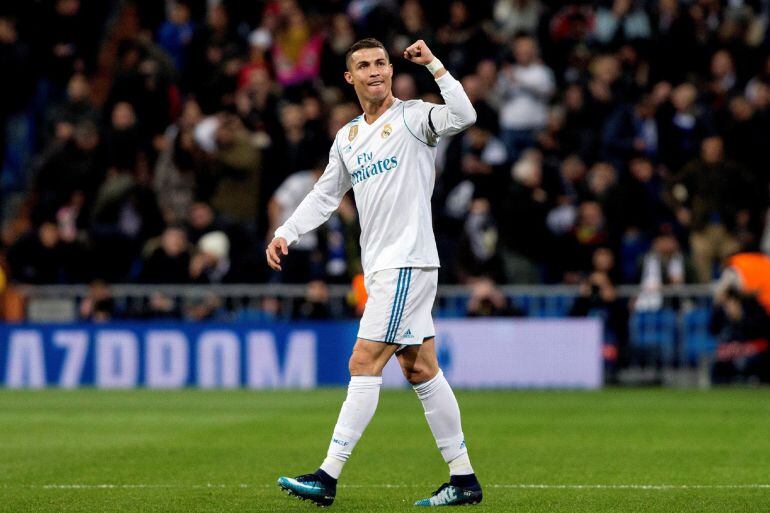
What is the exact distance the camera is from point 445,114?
7.75 meters

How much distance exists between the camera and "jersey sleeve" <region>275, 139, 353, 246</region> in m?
8.32

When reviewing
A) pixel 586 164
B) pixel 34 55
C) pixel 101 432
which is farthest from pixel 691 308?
pixel 34 55

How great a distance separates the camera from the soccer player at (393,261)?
782cm

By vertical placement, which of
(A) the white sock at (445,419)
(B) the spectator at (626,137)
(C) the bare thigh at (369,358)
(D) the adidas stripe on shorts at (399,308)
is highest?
(B) the spectator at (626,137)

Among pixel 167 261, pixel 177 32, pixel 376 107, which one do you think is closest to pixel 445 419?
pixel 376 107

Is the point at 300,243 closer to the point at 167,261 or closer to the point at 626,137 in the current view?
the point at 167,261

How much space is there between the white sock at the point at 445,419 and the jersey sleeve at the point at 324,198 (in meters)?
1.14

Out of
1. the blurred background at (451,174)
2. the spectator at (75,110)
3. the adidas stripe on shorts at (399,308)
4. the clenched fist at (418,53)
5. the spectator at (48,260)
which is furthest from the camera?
the spectator at (75,110)

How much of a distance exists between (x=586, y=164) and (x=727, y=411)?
19.9ft

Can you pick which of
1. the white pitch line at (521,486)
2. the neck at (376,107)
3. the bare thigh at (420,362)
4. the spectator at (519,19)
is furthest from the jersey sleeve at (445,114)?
the spectator at (519,19)

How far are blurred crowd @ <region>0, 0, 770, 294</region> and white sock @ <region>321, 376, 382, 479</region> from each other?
10.7 metres

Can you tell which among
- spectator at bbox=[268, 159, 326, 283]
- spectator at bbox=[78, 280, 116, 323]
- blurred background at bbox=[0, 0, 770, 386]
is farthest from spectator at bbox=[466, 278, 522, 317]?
spectator at bbox=[78, 280, 116, 323]

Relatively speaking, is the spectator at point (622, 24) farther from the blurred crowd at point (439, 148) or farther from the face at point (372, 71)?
the face at point (372, 71)

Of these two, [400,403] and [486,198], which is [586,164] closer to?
[486,198]
